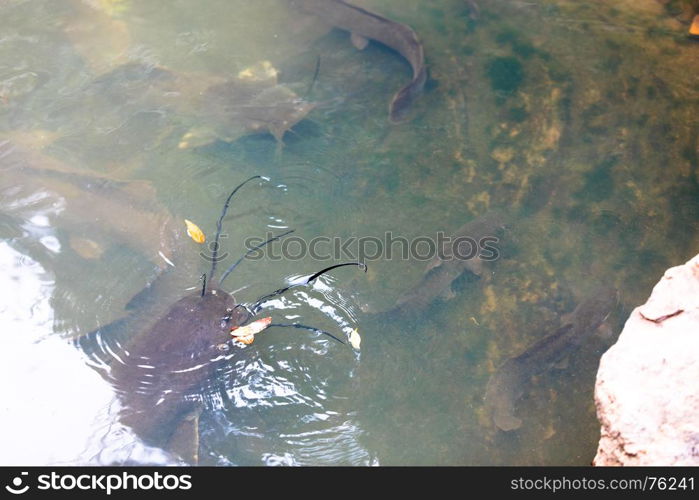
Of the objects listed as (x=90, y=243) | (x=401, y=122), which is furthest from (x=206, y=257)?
(x=401, y=122)

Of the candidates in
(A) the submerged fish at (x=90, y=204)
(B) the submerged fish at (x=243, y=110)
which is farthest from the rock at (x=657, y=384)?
(B) the submerged fish at (x=243, y=110)

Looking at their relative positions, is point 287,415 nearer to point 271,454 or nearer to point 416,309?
point 271,454

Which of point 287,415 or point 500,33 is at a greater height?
point 500,33

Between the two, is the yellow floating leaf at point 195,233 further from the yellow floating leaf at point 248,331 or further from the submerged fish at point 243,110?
the submerged fish at point 243,110

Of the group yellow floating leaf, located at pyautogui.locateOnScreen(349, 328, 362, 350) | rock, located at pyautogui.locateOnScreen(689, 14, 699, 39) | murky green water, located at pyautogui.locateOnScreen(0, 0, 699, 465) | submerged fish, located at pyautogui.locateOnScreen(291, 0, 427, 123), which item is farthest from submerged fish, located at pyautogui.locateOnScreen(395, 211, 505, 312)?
rock, located at pyautogui.locateOnScreen(689, 14, 699, 39)

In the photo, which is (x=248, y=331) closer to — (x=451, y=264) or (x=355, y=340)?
(x=355, y=340)
